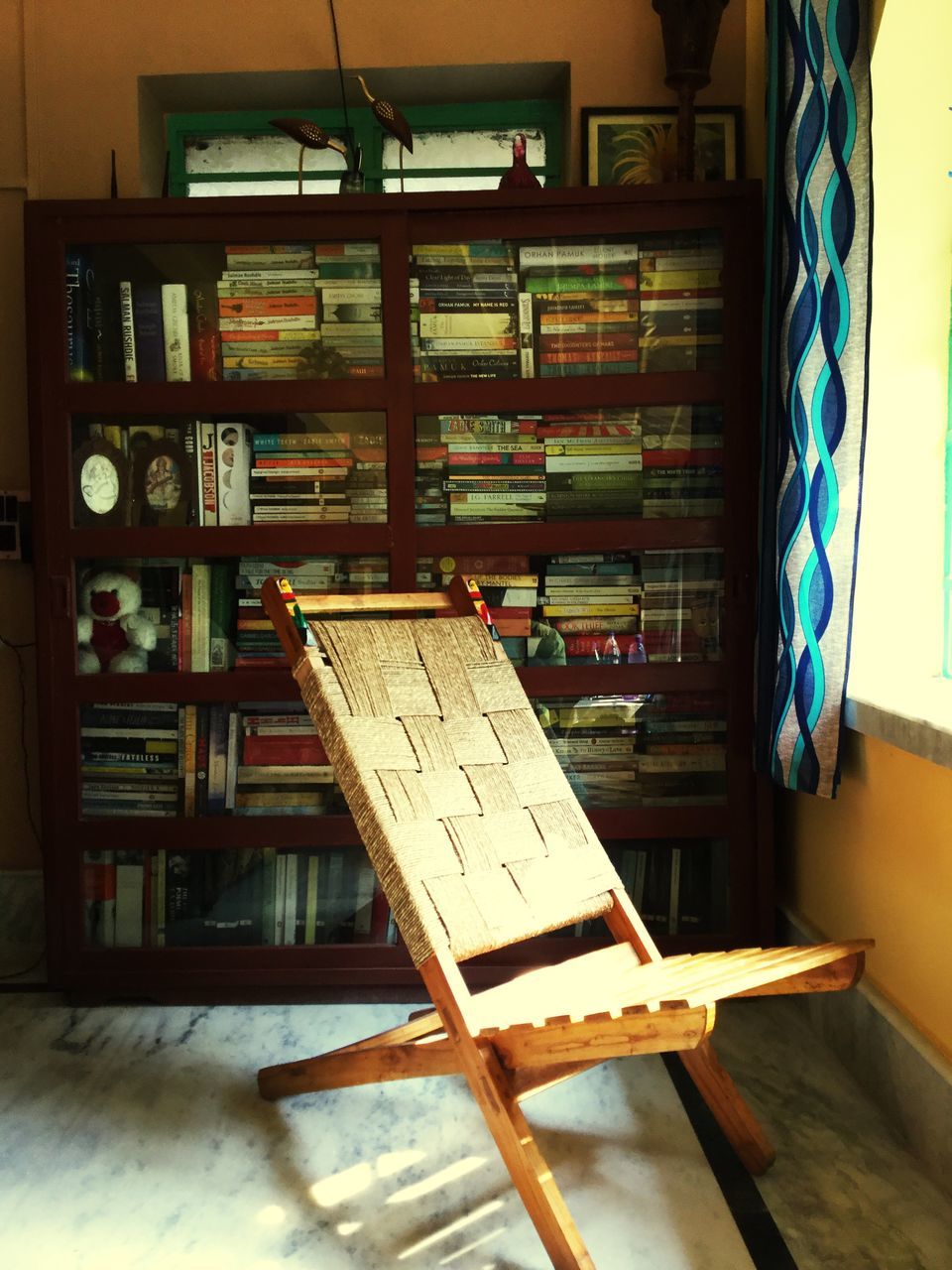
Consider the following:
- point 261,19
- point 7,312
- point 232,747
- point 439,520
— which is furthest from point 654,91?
point 232,747

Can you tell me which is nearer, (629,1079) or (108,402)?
(629,1079)

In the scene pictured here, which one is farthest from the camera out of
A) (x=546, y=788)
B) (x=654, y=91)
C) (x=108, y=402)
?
(x=654, y=91)

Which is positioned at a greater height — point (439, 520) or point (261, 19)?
point (261, 19)

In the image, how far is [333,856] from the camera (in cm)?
234

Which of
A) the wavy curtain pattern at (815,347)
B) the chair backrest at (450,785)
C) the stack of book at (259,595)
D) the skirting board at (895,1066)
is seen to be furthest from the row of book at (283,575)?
the skirting board at (895,1066)

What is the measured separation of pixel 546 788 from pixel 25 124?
2.00 metres

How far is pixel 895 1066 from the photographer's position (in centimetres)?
176

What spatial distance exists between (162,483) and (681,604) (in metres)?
1.20

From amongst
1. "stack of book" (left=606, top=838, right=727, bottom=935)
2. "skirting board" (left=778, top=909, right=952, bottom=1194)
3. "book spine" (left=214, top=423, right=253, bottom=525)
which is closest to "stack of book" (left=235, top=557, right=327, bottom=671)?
"book spine" (left=214, top=423, right=253, bottom=525)

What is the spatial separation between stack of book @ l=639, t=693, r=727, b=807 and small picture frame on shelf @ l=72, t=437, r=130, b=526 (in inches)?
49.8

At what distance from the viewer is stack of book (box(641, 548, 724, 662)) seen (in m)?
2.30

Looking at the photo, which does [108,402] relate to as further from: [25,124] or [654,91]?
[654,91]

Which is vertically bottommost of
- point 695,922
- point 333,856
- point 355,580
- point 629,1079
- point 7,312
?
point 629,1079

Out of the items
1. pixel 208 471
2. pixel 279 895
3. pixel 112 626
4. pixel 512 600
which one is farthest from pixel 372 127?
pixel 279 895
